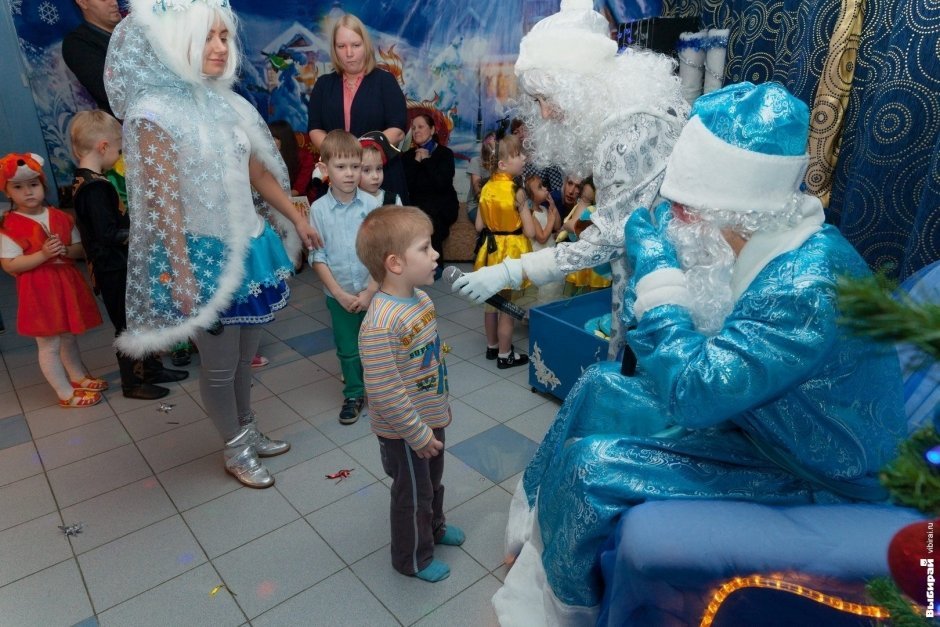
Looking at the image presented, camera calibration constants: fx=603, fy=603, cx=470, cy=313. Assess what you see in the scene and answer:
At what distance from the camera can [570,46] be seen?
191 cm

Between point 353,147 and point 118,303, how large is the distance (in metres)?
1.42

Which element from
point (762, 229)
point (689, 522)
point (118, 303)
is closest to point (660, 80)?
point (762, 229)

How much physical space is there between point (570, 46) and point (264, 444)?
→ 74.7 inches

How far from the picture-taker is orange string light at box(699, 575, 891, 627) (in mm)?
930

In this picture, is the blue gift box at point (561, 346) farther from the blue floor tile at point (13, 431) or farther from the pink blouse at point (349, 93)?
the blue floor tile at point (13, 431)

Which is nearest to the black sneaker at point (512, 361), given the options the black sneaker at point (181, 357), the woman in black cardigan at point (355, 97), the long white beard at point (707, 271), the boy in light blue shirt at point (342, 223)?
the boy in light blue shirt at point (342, 223)

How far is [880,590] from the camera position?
1.93ft

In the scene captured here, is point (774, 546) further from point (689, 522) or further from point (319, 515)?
point (319, 515)

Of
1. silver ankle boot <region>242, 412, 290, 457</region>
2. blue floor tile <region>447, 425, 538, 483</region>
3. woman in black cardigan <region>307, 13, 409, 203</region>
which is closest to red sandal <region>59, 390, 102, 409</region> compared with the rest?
silver ankle boot <region>242, 412, 290, 457</region>

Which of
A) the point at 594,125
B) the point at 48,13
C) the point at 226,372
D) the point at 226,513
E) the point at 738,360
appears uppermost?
the point at 48,13

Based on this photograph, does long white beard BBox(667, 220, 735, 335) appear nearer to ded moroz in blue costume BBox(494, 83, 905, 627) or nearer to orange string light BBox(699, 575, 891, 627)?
ded moroz in blue costume BBox(494, 83, 905, 627)

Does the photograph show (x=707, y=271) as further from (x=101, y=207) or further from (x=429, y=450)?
(x=101, y=207)

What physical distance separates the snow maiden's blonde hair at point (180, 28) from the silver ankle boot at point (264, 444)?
50.8 inches

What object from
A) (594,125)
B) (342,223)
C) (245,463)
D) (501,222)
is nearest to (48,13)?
(342,223)
